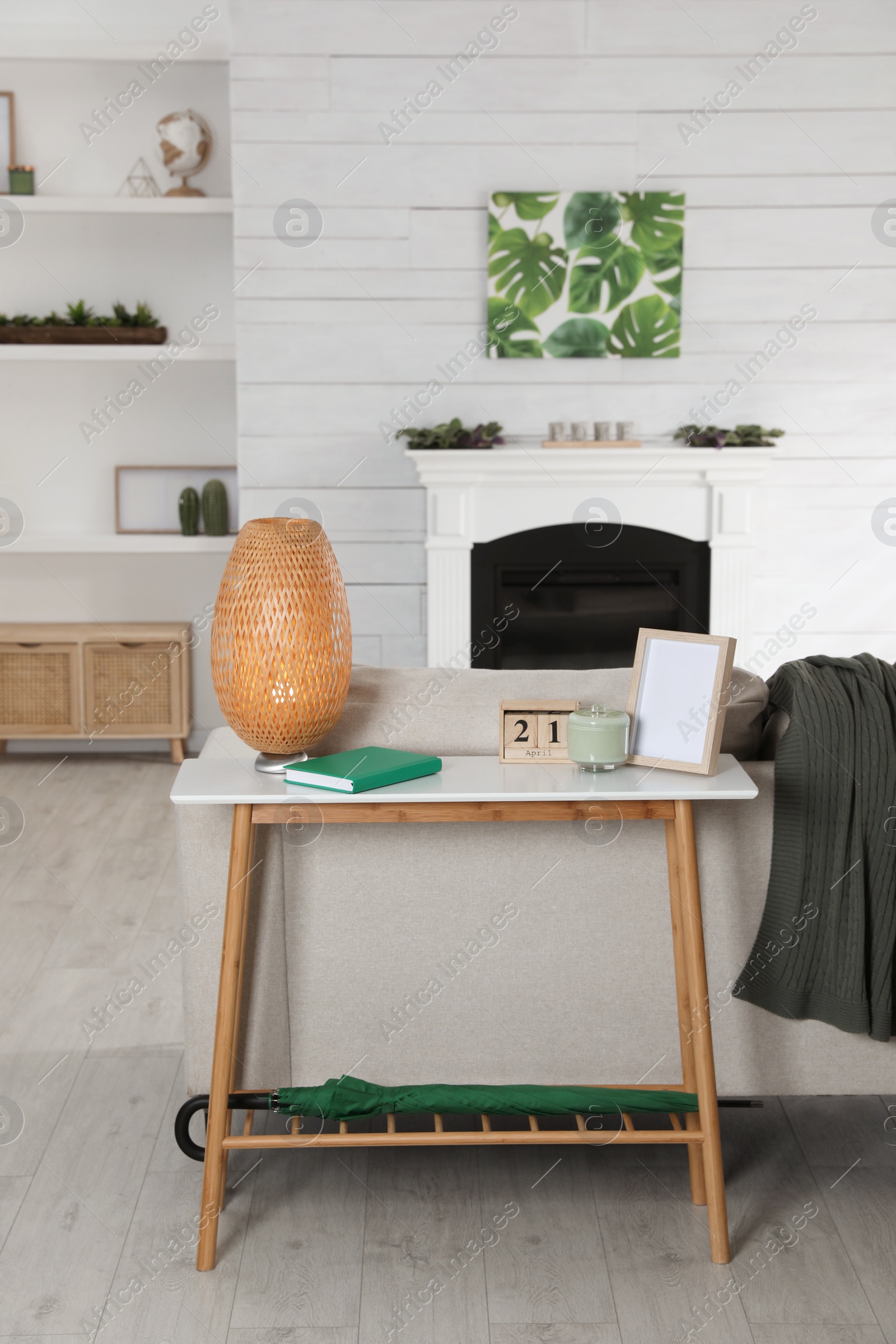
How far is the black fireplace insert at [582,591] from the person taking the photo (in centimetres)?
473

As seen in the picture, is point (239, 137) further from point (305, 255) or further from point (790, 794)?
point (790, 794)

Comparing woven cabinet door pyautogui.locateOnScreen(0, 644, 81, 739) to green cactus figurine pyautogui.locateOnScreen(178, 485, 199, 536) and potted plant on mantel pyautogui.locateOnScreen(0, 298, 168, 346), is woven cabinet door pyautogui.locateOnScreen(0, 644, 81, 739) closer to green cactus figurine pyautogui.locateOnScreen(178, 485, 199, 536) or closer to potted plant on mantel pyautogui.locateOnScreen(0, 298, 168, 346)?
green cactus figurine pyautogui.locateOnScreen(178, 485, 199, 536)

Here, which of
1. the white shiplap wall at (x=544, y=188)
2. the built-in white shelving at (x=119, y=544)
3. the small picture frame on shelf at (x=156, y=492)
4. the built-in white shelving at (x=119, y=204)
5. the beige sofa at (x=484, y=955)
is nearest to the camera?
the beige sofa at (x=484, y=955)

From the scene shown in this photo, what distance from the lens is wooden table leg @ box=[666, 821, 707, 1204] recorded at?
1948mm

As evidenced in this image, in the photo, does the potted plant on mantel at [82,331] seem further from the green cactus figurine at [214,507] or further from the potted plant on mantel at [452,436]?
the potted plant on mantel at [452,436]

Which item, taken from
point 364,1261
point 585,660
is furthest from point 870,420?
point 364,1261

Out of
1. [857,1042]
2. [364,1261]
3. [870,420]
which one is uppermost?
[870,420]

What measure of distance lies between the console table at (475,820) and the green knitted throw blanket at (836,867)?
0.48 ft

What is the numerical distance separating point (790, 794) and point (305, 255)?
3368mm

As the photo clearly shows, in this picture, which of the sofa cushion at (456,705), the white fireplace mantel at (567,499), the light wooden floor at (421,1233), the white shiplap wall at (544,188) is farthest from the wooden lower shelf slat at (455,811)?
the white shiplap wall at (544,188)

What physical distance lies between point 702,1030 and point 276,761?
78cm

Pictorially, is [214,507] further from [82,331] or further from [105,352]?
[82,331]

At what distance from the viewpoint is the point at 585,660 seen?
4.87 meters

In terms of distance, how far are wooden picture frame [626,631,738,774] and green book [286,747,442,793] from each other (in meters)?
0.35
